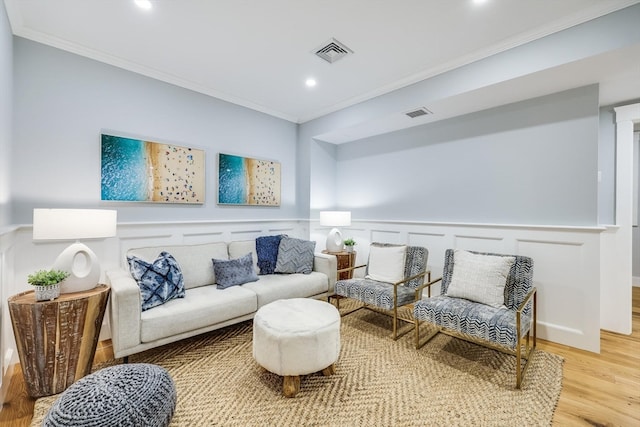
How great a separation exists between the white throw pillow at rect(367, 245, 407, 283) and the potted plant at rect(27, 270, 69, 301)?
9.01ft

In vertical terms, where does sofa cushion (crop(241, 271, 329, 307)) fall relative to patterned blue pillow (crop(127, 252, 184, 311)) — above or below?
below

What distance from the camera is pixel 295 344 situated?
1853 millimetres

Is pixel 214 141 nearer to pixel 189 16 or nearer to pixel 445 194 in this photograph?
pixel 189 16

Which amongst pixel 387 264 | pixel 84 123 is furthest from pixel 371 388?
pixel 84 123

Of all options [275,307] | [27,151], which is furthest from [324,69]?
[27,151]

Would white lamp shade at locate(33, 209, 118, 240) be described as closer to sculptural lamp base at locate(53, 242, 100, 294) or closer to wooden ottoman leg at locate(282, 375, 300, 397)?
sculptural lamp base at locate(53, 242, 100, 294)

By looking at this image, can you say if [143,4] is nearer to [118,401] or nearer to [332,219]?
[118,401]

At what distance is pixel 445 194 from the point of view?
352cm

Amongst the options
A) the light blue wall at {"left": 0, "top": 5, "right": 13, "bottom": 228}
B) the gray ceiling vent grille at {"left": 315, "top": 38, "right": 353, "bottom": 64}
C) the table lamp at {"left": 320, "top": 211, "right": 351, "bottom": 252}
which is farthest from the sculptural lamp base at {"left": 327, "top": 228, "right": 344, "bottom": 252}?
the light blue wall at {"left": 0, "top": 5, "right": 13, "bottom": 228}

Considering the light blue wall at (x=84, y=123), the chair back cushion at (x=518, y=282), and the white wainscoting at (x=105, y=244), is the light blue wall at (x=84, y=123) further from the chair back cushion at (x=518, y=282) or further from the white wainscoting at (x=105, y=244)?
the chair back cushion at (x=518, y=282)

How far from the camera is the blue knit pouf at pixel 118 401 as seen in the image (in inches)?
48.6

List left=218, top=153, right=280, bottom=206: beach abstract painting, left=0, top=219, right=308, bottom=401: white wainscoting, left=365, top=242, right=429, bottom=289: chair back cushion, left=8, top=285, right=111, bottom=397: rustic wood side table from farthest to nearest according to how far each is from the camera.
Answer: left=218, top=153, right=280, bottom=206: beach abstract painting
left=365, top=242, right=429, bottom=289: chair back cushion
left=0, top=219, right=308, bottom=401: white wainscoting
left=8, top=285, right=111, bottom=397: rustic wood side table

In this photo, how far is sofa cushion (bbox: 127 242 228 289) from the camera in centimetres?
273

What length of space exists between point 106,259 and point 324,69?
9.39ft
